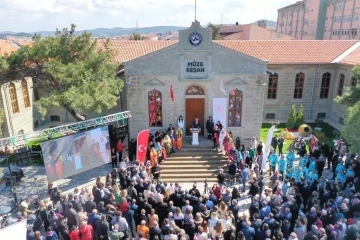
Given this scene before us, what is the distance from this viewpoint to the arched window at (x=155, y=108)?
64.5 ft

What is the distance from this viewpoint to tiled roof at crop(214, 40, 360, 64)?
26281 millimetres

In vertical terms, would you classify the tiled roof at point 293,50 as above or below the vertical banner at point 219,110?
above

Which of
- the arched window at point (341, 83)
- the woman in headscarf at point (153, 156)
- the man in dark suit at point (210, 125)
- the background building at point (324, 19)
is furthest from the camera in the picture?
the background building at point (324, 19)

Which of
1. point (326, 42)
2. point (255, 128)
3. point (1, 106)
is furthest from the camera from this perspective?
point (326, 42)

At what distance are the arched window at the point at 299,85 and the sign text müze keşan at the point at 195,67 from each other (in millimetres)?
11953

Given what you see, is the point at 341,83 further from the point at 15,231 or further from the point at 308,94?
the point at 15,231

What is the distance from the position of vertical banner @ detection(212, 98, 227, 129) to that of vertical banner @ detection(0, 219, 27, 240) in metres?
12.5

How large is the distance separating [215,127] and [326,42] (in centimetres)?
1713

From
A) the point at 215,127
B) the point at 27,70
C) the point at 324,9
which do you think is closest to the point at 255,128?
the point at 215,127

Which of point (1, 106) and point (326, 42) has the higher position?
point (326, 42)

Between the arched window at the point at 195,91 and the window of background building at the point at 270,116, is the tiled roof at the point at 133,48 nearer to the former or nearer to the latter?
the arched window at the point at 195,91

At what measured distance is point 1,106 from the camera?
21469mm

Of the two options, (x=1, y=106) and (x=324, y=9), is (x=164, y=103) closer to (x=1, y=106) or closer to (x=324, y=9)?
(x=1, y=106)

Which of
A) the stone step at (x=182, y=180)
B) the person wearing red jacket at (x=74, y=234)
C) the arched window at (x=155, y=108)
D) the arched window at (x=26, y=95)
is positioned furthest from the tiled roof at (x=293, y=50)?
the person wearing red jacket at (x=74, y=234)
